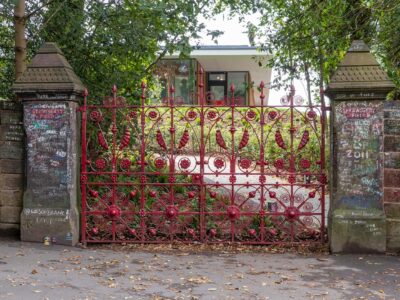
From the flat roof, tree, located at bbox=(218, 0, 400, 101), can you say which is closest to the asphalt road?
tree, located at bbox=(218, 0, 400, 101)

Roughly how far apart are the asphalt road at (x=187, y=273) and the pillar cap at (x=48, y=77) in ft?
7.02

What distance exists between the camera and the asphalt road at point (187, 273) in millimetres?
5164

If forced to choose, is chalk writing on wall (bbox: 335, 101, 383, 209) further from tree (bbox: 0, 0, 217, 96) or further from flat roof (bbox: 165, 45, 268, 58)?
flat roof (bbox: 165, 45, 268, 58)

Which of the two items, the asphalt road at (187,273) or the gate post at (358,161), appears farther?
the gate post at (358,161)

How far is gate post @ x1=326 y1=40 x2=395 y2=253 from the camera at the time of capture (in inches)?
267

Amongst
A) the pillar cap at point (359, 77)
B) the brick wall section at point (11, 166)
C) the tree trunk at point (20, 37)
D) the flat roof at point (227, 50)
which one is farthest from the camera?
the flat roof at point (227, 50)

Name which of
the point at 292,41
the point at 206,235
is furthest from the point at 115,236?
the point at 292,41

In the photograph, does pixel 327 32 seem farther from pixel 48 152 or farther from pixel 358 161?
pixel 48 152

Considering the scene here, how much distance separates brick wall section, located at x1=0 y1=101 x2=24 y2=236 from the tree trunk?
4.13 ft

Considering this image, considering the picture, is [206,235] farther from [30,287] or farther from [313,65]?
[313,65]

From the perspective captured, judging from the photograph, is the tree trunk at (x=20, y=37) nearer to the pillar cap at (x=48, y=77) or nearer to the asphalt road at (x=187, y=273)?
the pillar cap at (x=48, y=77)

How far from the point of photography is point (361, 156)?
22.5ft

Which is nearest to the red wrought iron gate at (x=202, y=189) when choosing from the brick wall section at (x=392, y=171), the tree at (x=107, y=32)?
the brick wall section at (x=392, y=171)

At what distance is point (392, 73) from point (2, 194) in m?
6.94
